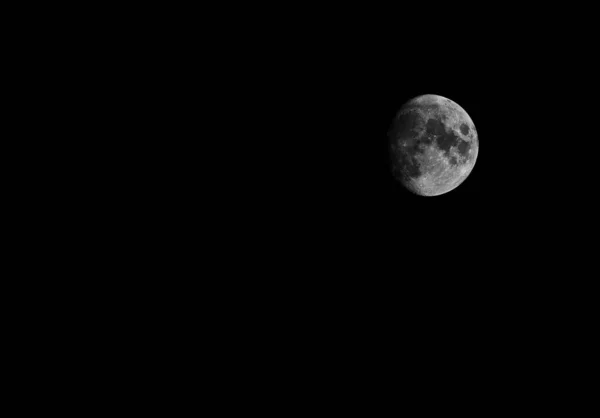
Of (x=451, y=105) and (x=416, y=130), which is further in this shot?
(x=451, y=105)

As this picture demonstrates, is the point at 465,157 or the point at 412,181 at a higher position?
the point at 465,157

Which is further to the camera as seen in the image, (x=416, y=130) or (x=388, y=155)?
(x=388, y=155)

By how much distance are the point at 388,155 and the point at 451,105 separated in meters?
0.93

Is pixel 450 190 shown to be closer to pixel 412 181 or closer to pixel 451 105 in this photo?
pixel 412 181

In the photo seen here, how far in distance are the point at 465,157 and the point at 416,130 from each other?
0.62 meters

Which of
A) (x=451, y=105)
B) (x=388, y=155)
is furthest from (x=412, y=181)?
(x=451, y=105)

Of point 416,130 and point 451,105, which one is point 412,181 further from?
point 451,105

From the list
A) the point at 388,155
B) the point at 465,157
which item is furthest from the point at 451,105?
the point at 388,155

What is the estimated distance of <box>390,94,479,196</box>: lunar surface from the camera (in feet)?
12.8

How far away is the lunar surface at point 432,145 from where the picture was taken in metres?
3.90

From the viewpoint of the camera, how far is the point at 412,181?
4145mm

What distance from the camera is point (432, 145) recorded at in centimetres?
388

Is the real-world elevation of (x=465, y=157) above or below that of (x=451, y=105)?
below

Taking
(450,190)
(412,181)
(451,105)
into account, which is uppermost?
(451,105)
